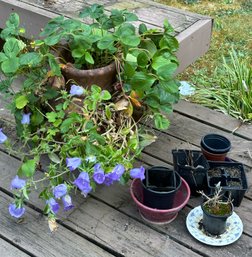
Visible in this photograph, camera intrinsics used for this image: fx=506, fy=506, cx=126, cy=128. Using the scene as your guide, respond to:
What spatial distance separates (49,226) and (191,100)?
1.38m

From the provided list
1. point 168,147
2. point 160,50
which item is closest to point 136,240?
point 168,147

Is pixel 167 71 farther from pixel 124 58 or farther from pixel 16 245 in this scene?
pixel 16 245

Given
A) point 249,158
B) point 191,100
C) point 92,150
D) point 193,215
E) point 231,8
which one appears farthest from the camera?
point 231,8

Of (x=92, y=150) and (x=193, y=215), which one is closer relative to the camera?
(x=92, y=150)

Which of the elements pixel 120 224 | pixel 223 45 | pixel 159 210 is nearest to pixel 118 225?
pixel 120 224

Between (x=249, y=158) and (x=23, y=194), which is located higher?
(x=23, y=194)

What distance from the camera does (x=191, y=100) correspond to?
2.91 m

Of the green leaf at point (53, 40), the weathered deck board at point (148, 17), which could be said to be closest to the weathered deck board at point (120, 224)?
the green leaf at point (53, 40)

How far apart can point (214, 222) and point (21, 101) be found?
877mm

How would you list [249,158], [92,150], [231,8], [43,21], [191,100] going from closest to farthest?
1. [92,150]
2. [249,158]
3. [43,21]
4. [191,100]
5. [231,8]

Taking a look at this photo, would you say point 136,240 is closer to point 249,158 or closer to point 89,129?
point 89,129

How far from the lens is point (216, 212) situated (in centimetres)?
186

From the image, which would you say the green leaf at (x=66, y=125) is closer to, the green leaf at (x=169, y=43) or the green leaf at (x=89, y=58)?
the green leaf at (x=89, y=58)

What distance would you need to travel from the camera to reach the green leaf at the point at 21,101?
199 cm
